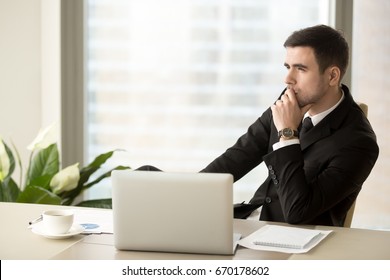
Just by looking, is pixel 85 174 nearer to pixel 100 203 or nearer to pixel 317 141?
pixel 100 203

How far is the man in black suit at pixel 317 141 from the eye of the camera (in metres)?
2.26

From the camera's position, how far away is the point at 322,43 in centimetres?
246

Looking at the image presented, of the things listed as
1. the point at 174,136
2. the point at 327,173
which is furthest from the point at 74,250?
the point at 174,136

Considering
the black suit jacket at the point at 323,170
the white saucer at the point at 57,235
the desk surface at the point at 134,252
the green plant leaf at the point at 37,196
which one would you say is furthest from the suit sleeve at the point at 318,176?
the green plant leaf at the point at 37,196

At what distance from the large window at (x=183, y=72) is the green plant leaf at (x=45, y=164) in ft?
1.69

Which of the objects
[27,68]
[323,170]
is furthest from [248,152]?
[27,68]

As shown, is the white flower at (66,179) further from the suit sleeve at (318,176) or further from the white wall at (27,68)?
the suit sleeve at (318,176)

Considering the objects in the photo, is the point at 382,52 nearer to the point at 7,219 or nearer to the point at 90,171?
the point at 90,171

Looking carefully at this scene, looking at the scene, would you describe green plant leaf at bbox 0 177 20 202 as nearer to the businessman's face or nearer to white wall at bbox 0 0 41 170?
white wall at bbox 0 0 41 170

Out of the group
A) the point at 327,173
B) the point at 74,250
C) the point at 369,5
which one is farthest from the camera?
the point at 369,5

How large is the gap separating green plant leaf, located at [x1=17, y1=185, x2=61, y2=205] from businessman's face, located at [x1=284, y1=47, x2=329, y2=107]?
122cm

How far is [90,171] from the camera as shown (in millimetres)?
3439

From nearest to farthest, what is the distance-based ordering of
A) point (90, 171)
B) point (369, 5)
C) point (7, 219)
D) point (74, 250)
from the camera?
point (74, 250) → point (7, 219) → point (90, 171) → point (369, 5)

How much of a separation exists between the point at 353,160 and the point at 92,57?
1.98 m
